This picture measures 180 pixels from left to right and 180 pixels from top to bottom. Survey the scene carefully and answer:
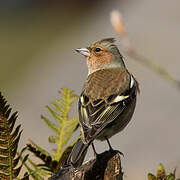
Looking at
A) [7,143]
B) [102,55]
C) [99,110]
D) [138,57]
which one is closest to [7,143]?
[7,143]

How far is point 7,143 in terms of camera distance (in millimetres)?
1763

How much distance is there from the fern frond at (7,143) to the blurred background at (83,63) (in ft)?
3.22

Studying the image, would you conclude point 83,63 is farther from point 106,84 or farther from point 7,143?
point 7,143

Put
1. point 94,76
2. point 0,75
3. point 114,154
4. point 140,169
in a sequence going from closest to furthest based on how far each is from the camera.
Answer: point 114,154
point 94,76
point 140,169
point 0,75

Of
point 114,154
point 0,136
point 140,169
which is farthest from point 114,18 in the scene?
point 140,169

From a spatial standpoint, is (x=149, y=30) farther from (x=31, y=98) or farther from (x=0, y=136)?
(x=0, y=136)

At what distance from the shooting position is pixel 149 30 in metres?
13.5

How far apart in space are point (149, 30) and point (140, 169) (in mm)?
5884

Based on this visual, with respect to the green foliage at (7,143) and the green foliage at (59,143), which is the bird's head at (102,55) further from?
the green foliage at (7,143)

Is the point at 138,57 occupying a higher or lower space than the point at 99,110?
higher

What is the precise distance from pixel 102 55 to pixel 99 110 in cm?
151

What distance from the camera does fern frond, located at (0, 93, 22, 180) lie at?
5.73 ft

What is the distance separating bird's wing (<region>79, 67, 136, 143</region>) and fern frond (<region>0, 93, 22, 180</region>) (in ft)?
4.57

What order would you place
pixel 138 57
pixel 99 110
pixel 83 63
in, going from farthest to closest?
pixel 83 63 < pixel 99 110 < pixel 138 57
